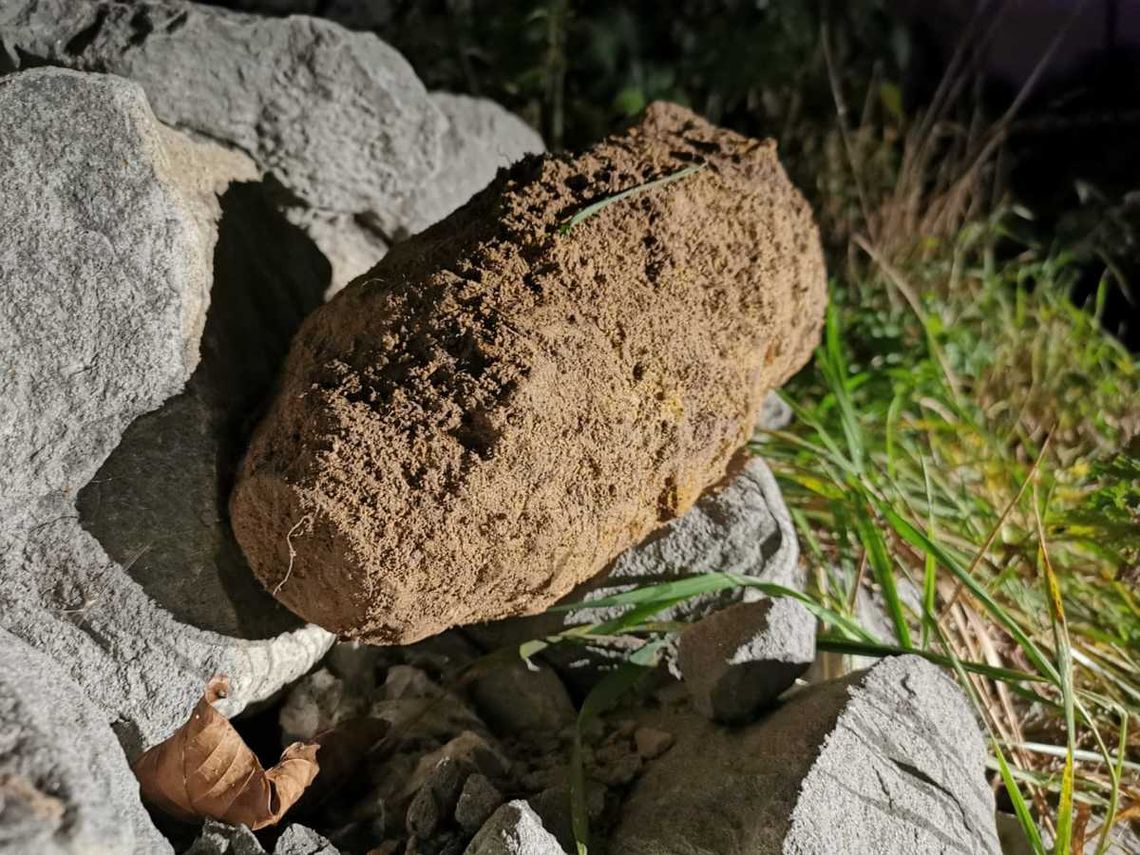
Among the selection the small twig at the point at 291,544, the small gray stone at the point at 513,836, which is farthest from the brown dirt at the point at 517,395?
the small gray stone at the point at 513,836

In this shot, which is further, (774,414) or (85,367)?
(774,414)

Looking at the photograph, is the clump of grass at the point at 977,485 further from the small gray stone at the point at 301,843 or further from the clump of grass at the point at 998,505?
the small gray stone at the point at 301,843

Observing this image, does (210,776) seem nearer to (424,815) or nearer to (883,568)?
(424,815)

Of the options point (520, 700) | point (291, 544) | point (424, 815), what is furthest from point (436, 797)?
point (291, 544)

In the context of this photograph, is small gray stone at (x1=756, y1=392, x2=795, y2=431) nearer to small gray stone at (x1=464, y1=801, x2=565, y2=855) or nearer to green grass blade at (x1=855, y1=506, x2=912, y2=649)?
green grass blade at (x1=855, y1=506, x2=912, y2=649)

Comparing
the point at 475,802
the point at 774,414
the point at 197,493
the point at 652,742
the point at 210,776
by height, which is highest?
the point at 197,493

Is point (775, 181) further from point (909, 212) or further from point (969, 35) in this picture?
point (969, 35)

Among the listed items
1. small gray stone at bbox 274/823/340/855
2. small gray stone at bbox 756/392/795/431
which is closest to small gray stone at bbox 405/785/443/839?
small gray stone at bbox 274/823/340/855
